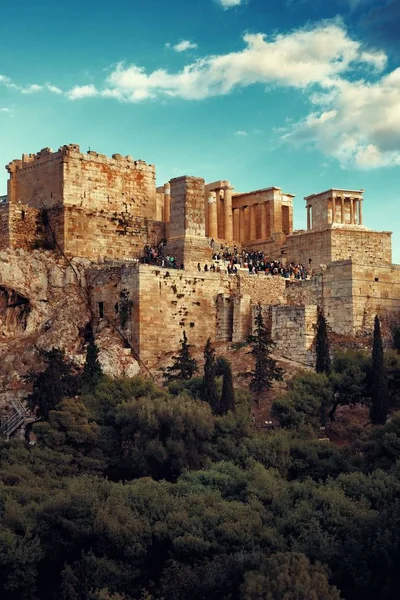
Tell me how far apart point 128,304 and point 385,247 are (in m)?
13.3

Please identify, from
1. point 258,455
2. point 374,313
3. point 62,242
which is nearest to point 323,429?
point 258,455

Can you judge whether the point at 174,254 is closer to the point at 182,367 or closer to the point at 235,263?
the point at 235,263

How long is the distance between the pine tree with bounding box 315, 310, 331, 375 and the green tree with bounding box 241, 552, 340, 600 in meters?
16.1

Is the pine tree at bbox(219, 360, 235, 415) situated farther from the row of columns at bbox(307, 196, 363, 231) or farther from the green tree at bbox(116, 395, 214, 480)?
the row of columns at bbox(307, 196, 363, 231)

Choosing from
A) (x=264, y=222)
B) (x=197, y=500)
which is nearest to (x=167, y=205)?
(x=264, y=222)

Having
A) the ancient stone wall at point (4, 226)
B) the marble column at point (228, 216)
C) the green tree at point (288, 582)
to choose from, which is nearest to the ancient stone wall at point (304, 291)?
the marble column at point (228, 216)

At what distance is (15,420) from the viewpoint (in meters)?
Result: 55.2

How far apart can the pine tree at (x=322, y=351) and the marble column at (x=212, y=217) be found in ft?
45.5

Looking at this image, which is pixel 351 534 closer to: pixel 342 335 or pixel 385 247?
pixel 342 335

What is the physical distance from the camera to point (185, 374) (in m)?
57.3

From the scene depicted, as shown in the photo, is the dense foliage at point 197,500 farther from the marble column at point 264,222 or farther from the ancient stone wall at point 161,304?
the marble column at point 264,222

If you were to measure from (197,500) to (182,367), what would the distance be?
38.5 ft

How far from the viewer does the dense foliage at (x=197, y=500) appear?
4212cm

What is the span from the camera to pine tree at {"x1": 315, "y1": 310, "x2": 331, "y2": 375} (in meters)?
56.4
